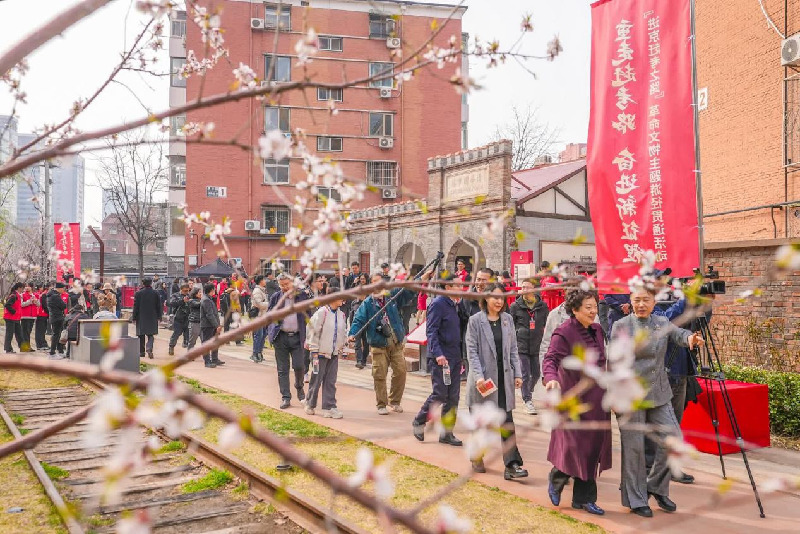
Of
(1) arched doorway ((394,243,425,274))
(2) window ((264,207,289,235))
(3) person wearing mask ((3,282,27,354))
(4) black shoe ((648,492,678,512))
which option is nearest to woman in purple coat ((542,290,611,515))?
(4) black shoe ((648,492,678,512))

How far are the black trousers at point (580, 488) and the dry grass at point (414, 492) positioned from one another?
10.0 inches

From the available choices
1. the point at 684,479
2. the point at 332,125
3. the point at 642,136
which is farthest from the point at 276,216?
the point at 684,479

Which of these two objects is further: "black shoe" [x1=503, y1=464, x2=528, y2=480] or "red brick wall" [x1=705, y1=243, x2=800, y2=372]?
"red brick wall" [x1=705, y1=243, x2=800, y2=372]

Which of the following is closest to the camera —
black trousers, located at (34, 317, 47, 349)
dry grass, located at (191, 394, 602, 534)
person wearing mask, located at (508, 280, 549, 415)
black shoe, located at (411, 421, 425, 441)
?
dry grass, located at (191, 394, 602, 534)

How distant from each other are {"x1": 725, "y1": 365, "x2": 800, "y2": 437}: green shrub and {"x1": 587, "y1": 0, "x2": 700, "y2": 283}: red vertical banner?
2247 millimetres

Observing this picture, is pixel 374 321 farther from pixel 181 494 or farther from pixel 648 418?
pixel 648 418

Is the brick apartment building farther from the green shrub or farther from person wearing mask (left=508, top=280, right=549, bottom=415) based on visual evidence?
the green shrub

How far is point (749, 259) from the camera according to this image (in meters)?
10.7

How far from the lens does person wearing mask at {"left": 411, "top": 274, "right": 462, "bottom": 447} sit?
7695mm

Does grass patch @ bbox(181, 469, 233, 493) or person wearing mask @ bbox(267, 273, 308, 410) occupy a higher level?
person wearing mask @ bbox(267, 273, 308, 410)

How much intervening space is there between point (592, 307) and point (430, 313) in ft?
8.87

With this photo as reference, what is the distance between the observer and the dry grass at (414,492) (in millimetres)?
5293

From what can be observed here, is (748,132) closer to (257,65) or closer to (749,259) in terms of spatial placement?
(749,259)

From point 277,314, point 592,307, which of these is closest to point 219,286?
point 592,307
